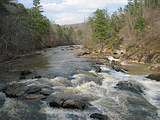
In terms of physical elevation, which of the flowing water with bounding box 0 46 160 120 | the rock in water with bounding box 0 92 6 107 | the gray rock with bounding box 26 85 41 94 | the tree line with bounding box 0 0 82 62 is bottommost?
the flowing water with bounding box 0 46 160 120

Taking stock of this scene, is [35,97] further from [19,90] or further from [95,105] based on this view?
[95,105]

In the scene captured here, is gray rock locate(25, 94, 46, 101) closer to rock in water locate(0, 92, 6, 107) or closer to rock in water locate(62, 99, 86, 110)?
rock in water locate(0, 92, 6, 107)

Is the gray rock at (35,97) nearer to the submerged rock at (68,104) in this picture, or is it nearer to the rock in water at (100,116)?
the submerged rock at (68,104)

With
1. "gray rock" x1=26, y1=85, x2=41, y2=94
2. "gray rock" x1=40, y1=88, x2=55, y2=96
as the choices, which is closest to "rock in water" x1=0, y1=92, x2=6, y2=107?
A: "gray rock" x1=26, y1=85, x2=41, y2=94

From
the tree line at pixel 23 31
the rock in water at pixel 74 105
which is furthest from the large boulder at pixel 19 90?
the rock in water at pixel 74 105

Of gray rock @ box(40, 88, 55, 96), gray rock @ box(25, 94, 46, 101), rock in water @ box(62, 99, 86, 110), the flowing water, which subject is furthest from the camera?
gray rock @ box(40, 88, 55, 96)

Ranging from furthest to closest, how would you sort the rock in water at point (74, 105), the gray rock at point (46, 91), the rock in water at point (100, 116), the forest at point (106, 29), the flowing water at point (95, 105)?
1. the forest at point (106, 29)
2. the gray rock at point (46, 91)
3. the rock in water at point (74, 105)
4. the flowing water at point (95, 105)
5. the rock in water at point (100, 116)

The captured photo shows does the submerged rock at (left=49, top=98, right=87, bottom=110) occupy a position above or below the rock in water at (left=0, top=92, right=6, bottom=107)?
below

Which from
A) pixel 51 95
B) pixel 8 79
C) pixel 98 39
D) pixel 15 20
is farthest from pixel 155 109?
pixel 98 39

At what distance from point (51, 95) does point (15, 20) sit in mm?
5168

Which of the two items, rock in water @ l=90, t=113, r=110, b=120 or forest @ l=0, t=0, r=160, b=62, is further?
forest @ l=0, t=0, r=160, b=62

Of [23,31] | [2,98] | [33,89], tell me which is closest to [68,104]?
[33,89]

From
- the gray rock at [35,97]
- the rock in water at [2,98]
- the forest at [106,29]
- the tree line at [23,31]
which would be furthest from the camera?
the forest at [106,29]

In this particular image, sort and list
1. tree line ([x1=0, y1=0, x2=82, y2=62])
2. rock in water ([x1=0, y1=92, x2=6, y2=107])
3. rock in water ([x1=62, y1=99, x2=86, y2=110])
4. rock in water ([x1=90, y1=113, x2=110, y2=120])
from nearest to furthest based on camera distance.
A: tree line ([x1=0, y1=0, x2=82, y2=62]) → rock in water ([x1=90, y1=113, x2=110, y2=120]) → rock in water ([x1=62, y1=99, x2=86, y2=110]) → rock in water ([x1=0, y1=92, x2=6, y2=107])
